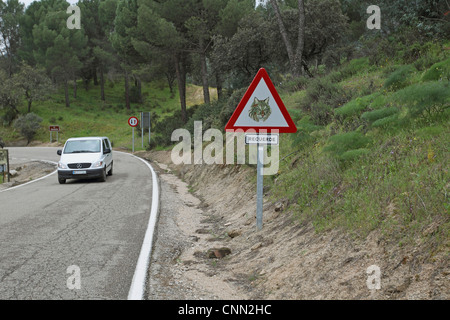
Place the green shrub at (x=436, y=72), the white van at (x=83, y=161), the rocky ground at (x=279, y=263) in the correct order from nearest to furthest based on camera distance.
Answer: the rocky ground at (x=279, y=263) → the green shrub at (x=436, y=72) → the white van at (x=83, y=161)

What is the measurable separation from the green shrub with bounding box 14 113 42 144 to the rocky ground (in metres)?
45.0

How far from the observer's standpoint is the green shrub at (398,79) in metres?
9.55

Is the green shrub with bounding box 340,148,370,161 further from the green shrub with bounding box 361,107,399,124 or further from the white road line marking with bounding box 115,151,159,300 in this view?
the white road line marking with bounding box 115,151,159,300

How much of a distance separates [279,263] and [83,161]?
11764 mm

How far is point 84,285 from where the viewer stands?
458 cm

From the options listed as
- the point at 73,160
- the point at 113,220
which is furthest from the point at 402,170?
the point at 73,160

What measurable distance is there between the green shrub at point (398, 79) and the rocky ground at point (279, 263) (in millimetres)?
4536

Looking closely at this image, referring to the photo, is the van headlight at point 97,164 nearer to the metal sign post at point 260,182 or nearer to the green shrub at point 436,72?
the metal sign post at point 260,182

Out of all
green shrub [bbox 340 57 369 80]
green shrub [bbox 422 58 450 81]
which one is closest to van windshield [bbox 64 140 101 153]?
green shrub [bbox 340 57 369 80]

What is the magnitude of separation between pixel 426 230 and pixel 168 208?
6.81m

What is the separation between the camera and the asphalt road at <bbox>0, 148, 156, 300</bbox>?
14.8 ft

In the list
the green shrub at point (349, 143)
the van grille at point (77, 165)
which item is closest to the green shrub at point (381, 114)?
the green shrub at point (349, 143)

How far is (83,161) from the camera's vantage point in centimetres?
1508
